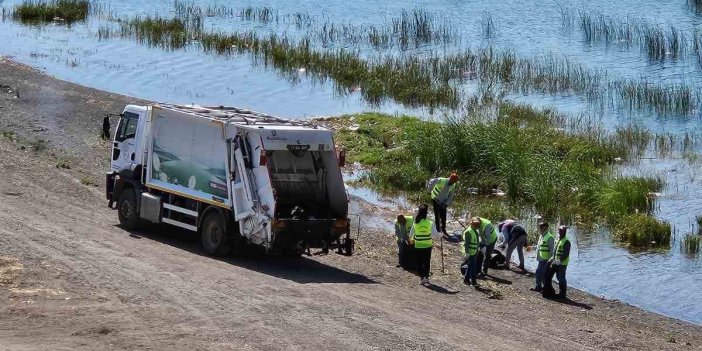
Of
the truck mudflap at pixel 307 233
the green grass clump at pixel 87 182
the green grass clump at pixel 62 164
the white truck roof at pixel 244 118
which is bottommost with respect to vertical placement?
the green grass clump at pixel 62 164

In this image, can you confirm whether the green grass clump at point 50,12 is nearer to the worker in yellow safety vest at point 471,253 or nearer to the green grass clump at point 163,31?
the green grass clump at point 163,31

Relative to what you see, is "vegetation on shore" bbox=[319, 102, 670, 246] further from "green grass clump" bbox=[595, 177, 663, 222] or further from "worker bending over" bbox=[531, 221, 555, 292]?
"worker bending over" bbox=[531, 221, 555, 292]

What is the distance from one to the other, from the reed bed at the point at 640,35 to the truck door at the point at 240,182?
3107 cm

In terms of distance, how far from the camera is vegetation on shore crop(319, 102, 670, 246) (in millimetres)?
28984

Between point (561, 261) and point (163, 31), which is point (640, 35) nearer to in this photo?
point (163, 31)

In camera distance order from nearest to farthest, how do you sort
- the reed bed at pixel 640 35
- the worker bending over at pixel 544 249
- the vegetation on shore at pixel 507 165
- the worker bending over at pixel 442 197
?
the worker bending over at pixel 544 249, the worker bending over at pixel 442 197, the vegetation on shore at pixel 507 165, the reed bed at pixel 640 35

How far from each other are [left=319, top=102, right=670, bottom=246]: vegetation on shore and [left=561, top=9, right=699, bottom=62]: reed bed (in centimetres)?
1399

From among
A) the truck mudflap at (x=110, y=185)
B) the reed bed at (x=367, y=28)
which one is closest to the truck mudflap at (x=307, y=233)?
the truck mudflap at (x=110, y=185)

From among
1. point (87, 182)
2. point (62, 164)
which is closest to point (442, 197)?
point (87, 182)

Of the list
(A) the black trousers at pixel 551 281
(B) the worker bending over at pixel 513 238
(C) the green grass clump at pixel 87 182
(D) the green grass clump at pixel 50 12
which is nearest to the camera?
(A) the black trousers at pixel 551 281

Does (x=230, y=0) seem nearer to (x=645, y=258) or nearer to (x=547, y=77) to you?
(x=547, y=77)

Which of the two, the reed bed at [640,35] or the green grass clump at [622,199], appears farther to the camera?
the reed bed at [640,35]

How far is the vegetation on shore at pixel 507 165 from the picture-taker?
95.1 ft

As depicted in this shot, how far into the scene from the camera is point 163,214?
23.3 m
